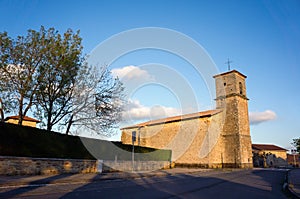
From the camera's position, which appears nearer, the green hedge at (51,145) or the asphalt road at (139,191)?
the asphalt road at (139,191)

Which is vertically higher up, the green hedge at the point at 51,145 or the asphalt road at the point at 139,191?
the green hedge at the point at 51,145

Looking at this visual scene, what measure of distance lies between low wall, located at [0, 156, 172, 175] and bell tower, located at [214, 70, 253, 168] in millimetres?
17908

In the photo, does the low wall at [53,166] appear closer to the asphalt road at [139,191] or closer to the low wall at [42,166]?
the low wall at [42,166]

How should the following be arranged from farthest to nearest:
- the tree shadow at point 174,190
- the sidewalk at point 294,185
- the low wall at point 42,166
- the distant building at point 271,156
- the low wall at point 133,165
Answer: the distant building at point 271,156, the low wall at point 133,165, the low wall at point 42,166, the sidewalk at point 294,185, the tree shadow at point 174,190

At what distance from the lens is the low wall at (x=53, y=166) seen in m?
12.0

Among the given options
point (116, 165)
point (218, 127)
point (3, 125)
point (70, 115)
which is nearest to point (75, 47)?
point (70, 115)

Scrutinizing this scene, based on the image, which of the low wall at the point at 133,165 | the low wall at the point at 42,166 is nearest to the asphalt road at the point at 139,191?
the low wall at the point at 42,166

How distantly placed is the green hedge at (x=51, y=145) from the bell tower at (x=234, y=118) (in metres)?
17.0

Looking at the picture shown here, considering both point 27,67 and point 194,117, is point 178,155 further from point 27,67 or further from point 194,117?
point 27,67

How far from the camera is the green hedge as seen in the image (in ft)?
42.1

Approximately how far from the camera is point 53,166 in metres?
14.2

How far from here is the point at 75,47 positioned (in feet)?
62.9

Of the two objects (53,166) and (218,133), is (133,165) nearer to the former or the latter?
(53,166)

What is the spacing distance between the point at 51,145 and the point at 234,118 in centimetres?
2703
